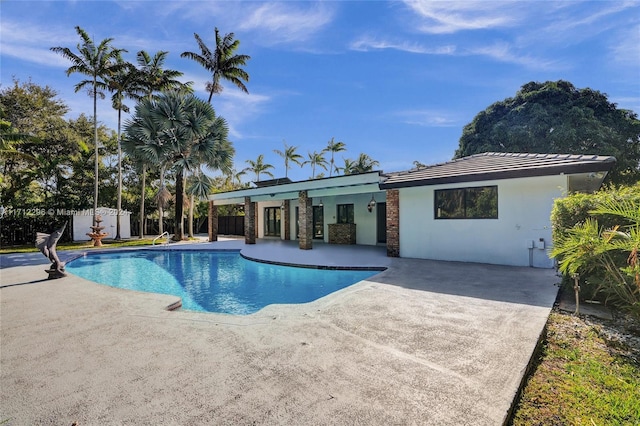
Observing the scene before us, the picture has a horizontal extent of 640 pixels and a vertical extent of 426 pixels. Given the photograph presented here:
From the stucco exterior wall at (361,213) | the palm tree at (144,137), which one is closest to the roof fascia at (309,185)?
the stucco exterior wall at (361,213)

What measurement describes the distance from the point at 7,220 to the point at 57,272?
16120mm

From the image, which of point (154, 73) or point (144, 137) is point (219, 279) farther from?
point (154, 73)

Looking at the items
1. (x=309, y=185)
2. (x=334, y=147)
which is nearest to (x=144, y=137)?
(x=309, y=185)

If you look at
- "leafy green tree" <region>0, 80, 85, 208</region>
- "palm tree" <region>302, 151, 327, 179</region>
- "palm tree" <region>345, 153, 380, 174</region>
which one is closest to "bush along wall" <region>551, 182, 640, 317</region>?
"leafy green tree" <region>0, 80, 85, 208</region>

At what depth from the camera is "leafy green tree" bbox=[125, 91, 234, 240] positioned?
727 inches

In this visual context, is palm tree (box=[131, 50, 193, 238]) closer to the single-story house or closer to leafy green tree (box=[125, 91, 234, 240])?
leafy green tree (box=[125, 91, 234, 240])

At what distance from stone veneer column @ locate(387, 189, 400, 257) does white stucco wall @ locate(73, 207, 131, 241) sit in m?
21.1

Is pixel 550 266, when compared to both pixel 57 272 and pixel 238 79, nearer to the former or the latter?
pixel 57 272

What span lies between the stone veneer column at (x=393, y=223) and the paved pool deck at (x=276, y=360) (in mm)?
5471

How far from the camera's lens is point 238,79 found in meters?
24.1

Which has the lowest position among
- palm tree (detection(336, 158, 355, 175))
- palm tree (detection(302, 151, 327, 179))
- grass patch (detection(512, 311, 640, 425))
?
grass patch (detection(512, 311, 640, 425))

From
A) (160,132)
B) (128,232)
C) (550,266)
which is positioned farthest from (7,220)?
(550,266)

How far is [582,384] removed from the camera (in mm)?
2900

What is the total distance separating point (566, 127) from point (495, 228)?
1574cm
